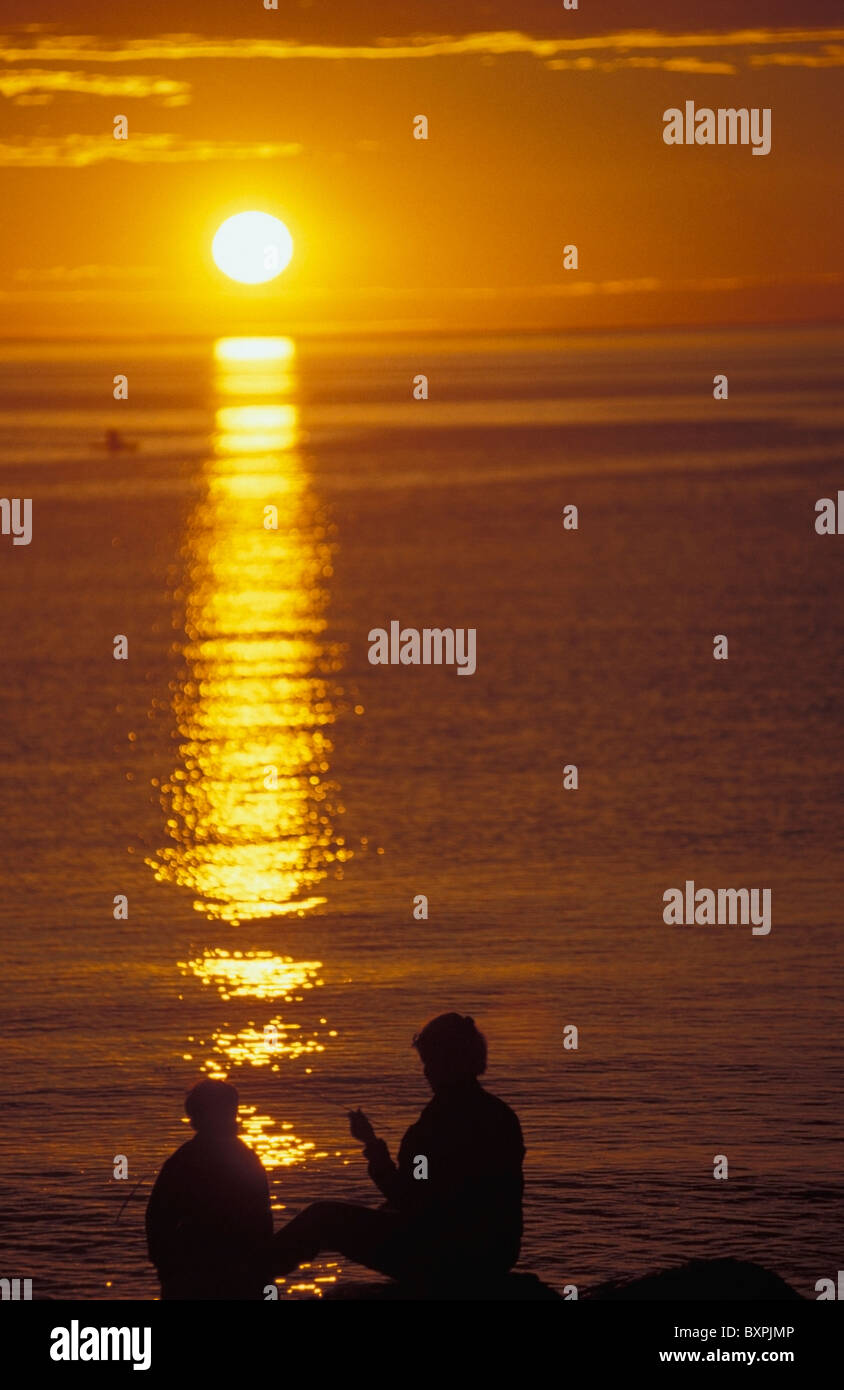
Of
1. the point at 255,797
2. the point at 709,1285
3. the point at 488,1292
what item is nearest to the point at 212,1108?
the point at 488,1292

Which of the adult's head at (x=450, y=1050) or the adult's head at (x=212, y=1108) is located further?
the adult's head at (x=212, y=1108)

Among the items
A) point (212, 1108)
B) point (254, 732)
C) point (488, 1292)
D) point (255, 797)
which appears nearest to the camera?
point (488, 1292)

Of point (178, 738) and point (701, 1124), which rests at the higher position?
point (178, 738)

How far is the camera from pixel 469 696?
39281 mm

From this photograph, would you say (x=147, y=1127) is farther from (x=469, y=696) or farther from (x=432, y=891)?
(x=469, y=696)

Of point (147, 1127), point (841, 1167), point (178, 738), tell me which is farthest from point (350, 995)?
point (178, 738)

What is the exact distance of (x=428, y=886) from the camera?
25078mm

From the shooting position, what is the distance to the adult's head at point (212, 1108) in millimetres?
10977

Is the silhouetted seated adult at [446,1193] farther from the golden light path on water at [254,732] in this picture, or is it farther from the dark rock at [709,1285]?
the golden light path on water at [254,732]

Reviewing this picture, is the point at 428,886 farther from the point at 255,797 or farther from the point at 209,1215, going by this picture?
the point at 209,1215

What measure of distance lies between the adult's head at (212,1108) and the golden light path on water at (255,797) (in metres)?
6.23

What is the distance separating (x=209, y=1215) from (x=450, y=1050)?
1.43m

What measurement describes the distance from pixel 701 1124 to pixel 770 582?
41.7 metres

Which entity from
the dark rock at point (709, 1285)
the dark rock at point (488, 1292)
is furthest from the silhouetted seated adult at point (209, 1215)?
the dark rock at point (709, 1285)
